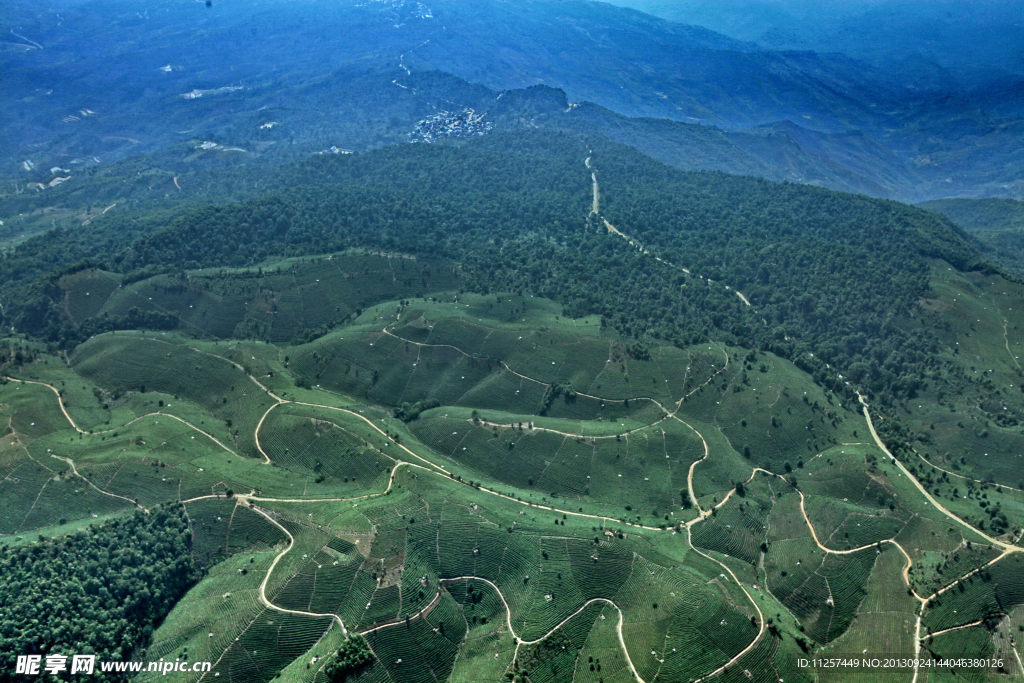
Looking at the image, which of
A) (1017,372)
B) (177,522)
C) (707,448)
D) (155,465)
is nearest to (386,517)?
(177,522)

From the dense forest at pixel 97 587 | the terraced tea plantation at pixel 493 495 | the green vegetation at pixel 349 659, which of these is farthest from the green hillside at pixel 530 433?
the dense forest at pixel 97 587

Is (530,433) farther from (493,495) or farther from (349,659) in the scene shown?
(349,659)

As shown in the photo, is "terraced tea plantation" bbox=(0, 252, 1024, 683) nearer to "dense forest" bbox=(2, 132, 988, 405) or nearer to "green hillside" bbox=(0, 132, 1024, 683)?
"green hillside" bbox=(0, 132, 1024, 683)

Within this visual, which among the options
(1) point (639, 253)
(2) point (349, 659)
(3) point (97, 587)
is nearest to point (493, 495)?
(2) point (349, 659)

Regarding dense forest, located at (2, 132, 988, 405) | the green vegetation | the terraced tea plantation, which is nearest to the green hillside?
the green vegetation

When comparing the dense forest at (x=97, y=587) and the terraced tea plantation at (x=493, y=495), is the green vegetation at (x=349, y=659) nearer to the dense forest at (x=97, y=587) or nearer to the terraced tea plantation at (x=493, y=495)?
the terraced tea plantation at (x=493, y=495)

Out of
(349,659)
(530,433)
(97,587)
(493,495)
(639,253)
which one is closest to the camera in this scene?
(349,659)
